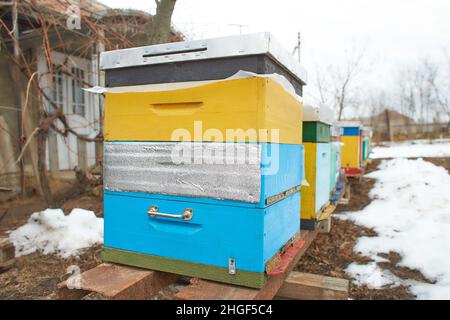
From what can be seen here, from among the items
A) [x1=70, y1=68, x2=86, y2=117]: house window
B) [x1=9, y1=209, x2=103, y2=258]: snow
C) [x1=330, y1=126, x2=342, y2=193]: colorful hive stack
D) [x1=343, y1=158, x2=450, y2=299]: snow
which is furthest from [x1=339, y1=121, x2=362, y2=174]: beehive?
[x1=70, y1=68, x2=86, y2=117]: house window

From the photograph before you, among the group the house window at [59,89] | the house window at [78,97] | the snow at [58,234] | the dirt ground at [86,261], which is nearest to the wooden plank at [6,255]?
the dirt ground at [86,261]

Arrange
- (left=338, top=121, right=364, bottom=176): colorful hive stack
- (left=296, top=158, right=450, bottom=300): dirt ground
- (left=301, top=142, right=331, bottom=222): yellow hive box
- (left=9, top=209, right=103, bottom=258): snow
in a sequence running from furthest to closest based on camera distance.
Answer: (left=338, top=121, right=364, bottom=176): colorful hive stack → (left=9, top=209, right=103, bottom=258): snow → (left=296, top=158, right=450, bottom=300): dirt ground → (left=301, top=142, right=331, bottom=222): yellow hive box

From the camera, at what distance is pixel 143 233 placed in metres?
1.35

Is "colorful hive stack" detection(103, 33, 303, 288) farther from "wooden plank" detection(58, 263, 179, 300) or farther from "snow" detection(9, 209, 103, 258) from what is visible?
"snow" detection(9, 209, 103, 258)

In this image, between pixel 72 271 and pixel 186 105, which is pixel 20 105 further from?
pixel 186 105

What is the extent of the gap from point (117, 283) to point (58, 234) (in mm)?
2761

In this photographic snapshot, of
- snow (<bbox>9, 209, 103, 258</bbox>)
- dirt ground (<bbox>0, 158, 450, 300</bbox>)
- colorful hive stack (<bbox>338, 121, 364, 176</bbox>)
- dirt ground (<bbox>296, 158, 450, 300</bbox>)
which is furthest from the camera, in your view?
colorful hive stack (<bbox>338, 121, 364, 176</bbox>)

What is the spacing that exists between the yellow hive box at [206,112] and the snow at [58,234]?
8.01 feet

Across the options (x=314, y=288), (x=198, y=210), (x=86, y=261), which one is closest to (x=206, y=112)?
(x=198, y=210)

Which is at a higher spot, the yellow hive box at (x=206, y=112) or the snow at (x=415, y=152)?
the yellow hive box at (x=206, y=112)

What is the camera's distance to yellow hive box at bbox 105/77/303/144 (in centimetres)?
115

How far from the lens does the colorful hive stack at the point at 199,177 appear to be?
1167 millimetres

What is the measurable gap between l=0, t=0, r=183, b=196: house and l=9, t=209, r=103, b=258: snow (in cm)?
89

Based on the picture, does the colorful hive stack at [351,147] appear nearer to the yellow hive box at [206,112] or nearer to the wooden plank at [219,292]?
the yellow hive box at [206,112]
